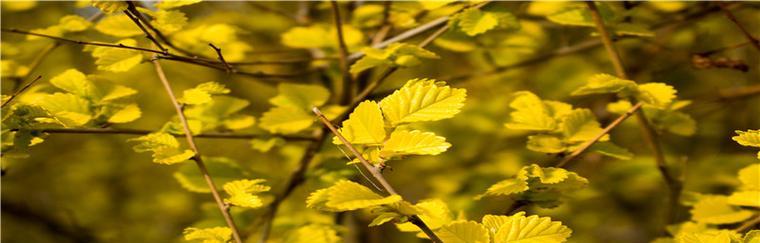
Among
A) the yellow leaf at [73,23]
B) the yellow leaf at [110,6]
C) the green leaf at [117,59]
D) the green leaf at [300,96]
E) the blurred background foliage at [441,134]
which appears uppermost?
the yellow leaf at [110,6]

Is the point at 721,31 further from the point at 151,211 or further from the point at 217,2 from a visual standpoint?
the point at 151,211

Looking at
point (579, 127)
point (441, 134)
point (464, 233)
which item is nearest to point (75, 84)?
point (464, 233)

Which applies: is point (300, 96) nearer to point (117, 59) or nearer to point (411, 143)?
point (117, 59)

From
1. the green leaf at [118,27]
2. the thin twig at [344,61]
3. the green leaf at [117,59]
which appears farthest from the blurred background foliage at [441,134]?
the green leaf at [117,59]

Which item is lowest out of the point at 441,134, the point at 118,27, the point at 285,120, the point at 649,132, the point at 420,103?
the point at 441,134

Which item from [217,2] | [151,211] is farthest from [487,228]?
[151,211]

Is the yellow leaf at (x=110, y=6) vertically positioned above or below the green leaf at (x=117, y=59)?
above

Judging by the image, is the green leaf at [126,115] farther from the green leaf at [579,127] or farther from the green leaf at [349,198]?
the green leaf at [579,127]

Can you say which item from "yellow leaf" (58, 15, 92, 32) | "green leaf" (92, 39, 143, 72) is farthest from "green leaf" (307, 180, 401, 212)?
"yellow leaf" (58, 15, 92, 32)
